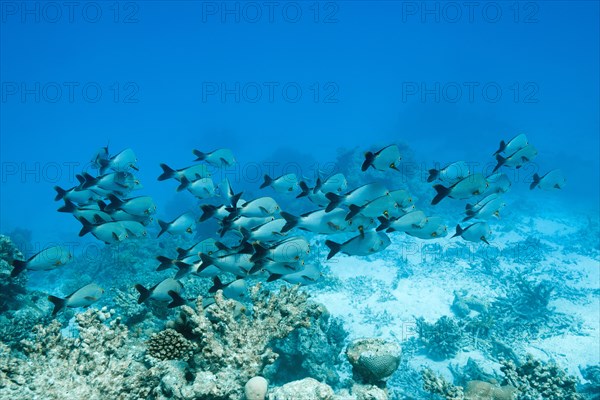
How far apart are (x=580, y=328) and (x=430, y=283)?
4.44m

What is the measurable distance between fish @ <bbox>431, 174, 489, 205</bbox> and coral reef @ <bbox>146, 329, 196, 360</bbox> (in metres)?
4.48

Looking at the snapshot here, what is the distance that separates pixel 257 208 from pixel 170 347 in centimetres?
262

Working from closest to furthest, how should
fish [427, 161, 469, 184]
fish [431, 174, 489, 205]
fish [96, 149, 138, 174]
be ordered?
fish [431, 174, 489, 205], fish [427, 161, 469, 184], fish [96, 149, 138, 174]

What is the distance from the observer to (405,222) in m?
5.62

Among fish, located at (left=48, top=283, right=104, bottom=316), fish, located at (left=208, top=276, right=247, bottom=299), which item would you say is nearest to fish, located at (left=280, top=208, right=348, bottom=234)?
fish, located at (left=208, top=276, right=247, bottom=299)

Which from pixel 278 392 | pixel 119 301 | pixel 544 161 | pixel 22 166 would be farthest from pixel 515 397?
pixel 22 166

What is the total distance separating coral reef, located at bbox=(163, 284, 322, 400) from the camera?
429 centimetres

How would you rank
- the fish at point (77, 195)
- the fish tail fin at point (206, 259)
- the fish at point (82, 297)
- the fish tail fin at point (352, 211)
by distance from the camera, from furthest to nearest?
the fish at point (77, 195) → the fish at point (82, 297) → the fish tail fin at point (352, 211) → the fish tail fin at point (206, 259)

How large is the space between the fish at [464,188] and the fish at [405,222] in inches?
16.2

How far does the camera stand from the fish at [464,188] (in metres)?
5.81

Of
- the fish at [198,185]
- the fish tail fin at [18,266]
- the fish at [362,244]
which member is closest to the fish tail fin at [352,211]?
the fish at [362,244]

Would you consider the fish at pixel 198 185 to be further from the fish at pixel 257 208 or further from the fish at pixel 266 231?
the fish at pixel 266 231

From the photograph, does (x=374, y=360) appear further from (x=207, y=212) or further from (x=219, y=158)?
(x=219, y=158)

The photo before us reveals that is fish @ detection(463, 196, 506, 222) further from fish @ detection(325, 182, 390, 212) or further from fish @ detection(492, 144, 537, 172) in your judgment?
fish @ detection(325, 182, 390, 212)
